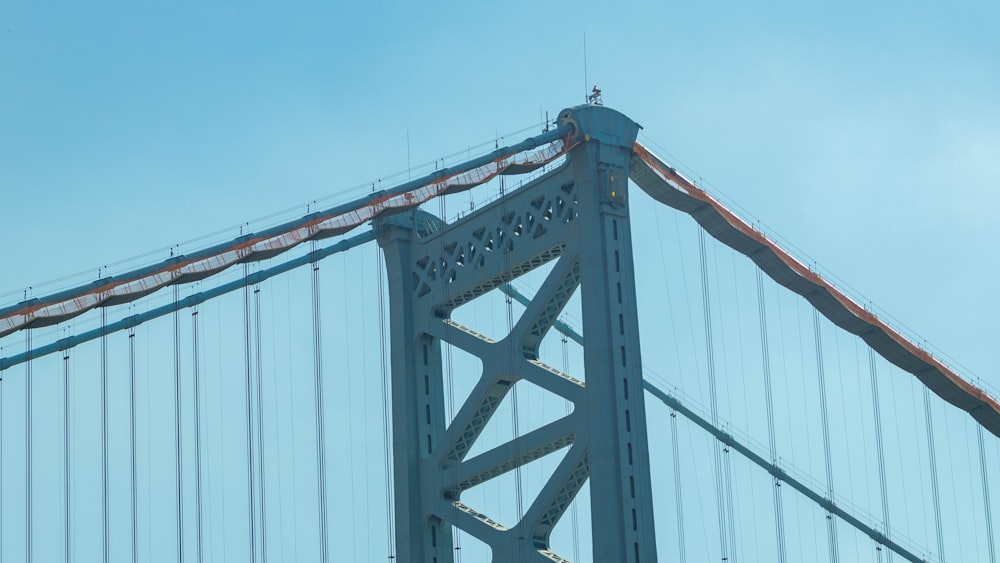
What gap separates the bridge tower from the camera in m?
47.9

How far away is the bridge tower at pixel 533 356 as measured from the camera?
157ft

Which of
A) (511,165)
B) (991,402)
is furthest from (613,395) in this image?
(991,402)

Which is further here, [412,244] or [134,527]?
[412,244]

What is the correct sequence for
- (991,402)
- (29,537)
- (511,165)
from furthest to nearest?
(991,402), (511,165), (29,537)

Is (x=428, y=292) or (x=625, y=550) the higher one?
(x=428, y=292)

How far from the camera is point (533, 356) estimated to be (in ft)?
170

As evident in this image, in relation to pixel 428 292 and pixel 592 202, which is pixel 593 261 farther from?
pixel 428 292

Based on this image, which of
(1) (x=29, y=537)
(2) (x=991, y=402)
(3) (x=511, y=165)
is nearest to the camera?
(1) (x=29, y=537)

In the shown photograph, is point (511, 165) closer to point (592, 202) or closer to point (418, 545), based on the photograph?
point (592, 202)

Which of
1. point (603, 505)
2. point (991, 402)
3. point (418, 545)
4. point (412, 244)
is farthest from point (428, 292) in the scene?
point (991, 402)

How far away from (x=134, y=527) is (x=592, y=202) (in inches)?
447

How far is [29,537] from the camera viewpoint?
4672 centimetres

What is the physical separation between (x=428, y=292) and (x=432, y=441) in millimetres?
3407

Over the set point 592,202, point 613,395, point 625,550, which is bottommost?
point 625,550
